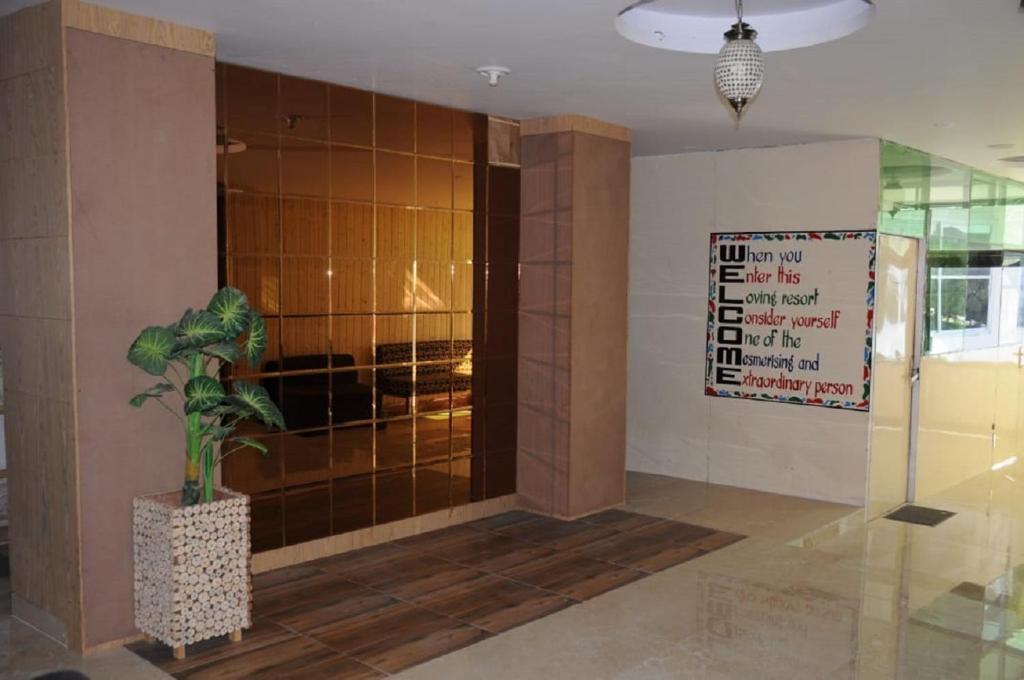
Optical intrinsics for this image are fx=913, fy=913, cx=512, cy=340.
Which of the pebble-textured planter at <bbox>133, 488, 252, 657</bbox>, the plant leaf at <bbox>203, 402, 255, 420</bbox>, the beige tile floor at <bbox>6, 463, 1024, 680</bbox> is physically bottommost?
the beige tile floor at <bbox>6, 463, 1024, 680</bbox>

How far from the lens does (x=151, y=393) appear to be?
384cm

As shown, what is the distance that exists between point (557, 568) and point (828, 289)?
3026 mm

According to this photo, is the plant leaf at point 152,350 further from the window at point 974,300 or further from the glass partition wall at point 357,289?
the window at point 974,300

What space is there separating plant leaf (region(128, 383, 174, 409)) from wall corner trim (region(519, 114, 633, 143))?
3.21 m

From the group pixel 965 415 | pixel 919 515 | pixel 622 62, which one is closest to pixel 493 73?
pixel 622 62

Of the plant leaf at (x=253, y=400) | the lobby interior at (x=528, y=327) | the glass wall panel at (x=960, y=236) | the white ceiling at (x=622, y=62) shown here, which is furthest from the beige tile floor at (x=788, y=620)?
the white ceiling at (x=622, y=62)

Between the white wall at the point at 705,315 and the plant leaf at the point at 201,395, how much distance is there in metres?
4.57

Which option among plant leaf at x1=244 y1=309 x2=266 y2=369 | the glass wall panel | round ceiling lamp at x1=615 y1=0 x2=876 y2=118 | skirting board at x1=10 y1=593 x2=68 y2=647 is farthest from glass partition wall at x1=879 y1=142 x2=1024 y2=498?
skirting board at x1=10 y1=593 x2=68 y2=647

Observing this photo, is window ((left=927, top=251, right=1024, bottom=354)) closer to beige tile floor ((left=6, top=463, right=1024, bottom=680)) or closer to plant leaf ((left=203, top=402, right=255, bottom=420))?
beige tile floor ((left=6, top=463, right=1024, bottom=680))

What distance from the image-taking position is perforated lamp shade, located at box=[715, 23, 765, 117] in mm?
3105

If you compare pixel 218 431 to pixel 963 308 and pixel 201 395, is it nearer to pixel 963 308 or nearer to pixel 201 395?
pixel 201 395

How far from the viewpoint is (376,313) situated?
17.9 feet

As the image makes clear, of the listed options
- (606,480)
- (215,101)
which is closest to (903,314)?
(606,480)

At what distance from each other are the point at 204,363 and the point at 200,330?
241 millimetres
